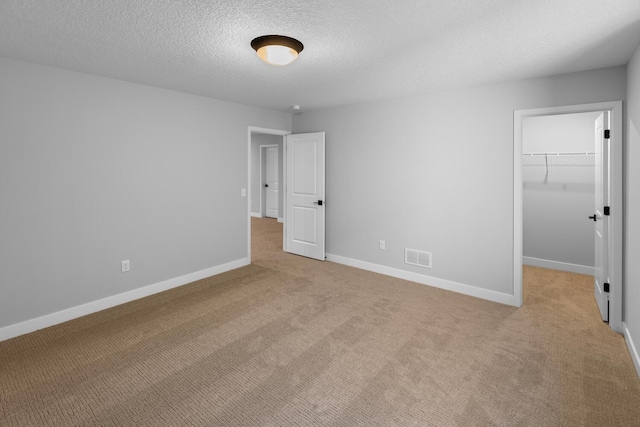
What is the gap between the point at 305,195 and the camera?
5355mm

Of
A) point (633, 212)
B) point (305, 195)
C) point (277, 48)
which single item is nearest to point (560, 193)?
point (633, 212)

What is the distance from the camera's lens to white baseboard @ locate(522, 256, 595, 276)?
4496mm

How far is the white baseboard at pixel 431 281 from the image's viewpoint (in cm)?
359

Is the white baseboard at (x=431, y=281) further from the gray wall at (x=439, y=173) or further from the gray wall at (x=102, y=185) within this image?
the gray wall at (x=102, y=185)

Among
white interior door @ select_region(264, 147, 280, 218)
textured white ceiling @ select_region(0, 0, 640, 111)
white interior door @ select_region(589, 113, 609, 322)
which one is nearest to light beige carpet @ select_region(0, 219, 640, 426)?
white interior door @ select_region(589, 113, 609, 322)

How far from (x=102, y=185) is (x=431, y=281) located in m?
3.91

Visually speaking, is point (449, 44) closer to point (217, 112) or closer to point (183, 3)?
point (183, 3)

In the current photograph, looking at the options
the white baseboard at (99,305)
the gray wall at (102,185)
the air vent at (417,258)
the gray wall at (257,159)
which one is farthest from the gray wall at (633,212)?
the gray wall at (257,159)

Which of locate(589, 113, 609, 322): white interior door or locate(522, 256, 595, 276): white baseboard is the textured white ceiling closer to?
locate(589, 113, 609, 322): white interior door

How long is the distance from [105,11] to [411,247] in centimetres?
381

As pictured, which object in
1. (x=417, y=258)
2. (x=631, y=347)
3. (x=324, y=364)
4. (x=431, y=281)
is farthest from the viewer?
(x=417, y=258)

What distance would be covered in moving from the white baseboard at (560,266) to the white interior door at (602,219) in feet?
4.19

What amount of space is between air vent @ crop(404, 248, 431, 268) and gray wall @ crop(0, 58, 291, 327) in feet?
8.19

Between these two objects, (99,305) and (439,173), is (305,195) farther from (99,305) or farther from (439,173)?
(99,305)
